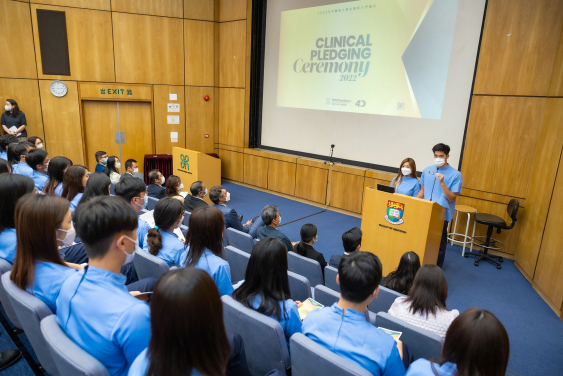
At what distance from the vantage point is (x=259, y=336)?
1.74 meters

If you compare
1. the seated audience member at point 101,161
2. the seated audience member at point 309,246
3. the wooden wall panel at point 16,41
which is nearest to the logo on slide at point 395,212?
the seated audience member at point 309,246

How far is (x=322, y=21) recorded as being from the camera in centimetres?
690

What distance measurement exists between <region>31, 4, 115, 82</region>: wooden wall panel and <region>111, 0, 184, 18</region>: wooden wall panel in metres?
0.32

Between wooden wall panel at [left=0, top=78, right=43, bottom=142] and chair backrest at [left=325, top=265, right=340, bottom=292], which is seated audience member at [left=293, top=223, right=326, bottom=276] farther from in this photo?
wooden wall panel at [left=0, top=78, right=43, bottom=142]

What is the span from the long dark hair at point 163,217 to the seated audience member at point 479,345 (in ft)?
6.62

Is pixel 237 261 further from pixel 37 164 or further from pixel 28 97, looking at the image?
pixel 28 97

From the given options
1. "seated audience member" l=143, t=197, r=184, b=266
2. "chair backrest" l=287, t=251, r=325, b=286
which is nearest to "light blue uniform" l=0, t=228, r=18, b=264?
"seated audience member" l=143, t=197, r=184, b=266

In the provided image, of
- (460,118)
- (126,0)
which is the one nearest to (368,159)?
(460,118)

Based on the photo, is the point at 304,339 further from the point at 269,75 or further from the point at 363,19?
the point at 269,75

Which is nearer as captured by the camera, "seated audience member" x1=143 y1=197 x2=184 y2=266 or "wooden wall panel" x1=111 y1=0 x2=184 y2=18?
"seated audience member" x1=143 y1=197 x2=184 y2=266

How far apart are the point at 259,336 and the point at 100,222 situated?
92 cm

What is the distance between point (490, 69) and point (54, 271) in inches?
219

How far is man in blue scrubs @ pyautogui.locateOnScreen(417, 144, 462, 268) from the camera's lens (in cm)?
432

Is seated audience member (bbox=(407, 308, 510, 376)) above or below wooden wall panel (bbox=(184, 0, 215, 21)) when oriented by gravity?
below
